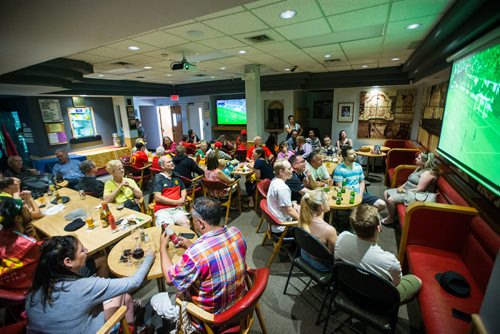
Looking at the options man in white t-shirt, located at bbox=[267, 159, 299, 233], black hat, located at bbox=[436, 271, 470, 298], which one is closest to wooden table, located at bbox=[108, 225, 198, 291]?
man in white t-shirt, located at bbox=[267, 159, 299, 233]

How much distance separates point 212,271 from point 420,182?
3.52m

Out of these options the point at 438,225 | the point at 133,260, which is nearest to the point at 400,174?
the point at 438,225

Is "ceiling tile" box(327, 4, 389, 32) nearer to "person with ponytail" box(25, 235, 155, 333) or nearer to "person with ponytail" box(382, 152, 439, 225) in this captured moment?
"person with ponytail" box(382, 152, 439, 225)

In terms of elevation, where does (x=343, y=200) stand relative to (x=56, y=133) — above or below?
below

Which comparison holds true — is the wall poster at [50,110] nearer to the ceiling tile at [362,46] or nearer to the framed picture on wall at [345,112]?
the ceiling tile at [362,46]

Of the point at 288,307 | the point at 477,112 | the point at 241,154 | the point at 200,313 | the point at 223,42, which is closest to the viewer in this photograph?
the point at 200,313

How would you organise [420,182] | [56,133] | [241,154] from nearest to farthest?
1. [420,182]
2. [241,154]
3. [56,133]

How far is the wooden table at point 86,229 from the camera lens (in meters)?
2.23

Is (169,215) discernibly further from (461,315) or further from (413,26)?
(413,26)

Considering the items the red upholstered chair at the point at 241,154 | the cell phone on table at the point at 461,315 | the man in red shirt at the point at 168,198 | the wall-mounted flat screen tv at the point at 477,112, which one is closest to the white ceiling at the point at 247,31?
the wall-mounted flat screen tv at the point at 477,112

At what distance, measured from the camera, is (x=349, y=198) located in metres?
3.28

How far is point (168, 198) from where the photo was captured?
3223mm

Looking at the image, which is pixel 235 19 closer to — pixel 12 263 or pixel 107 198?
pixel 107 198

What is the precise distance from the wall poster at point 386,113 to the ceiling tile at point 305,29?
5.07 meters
